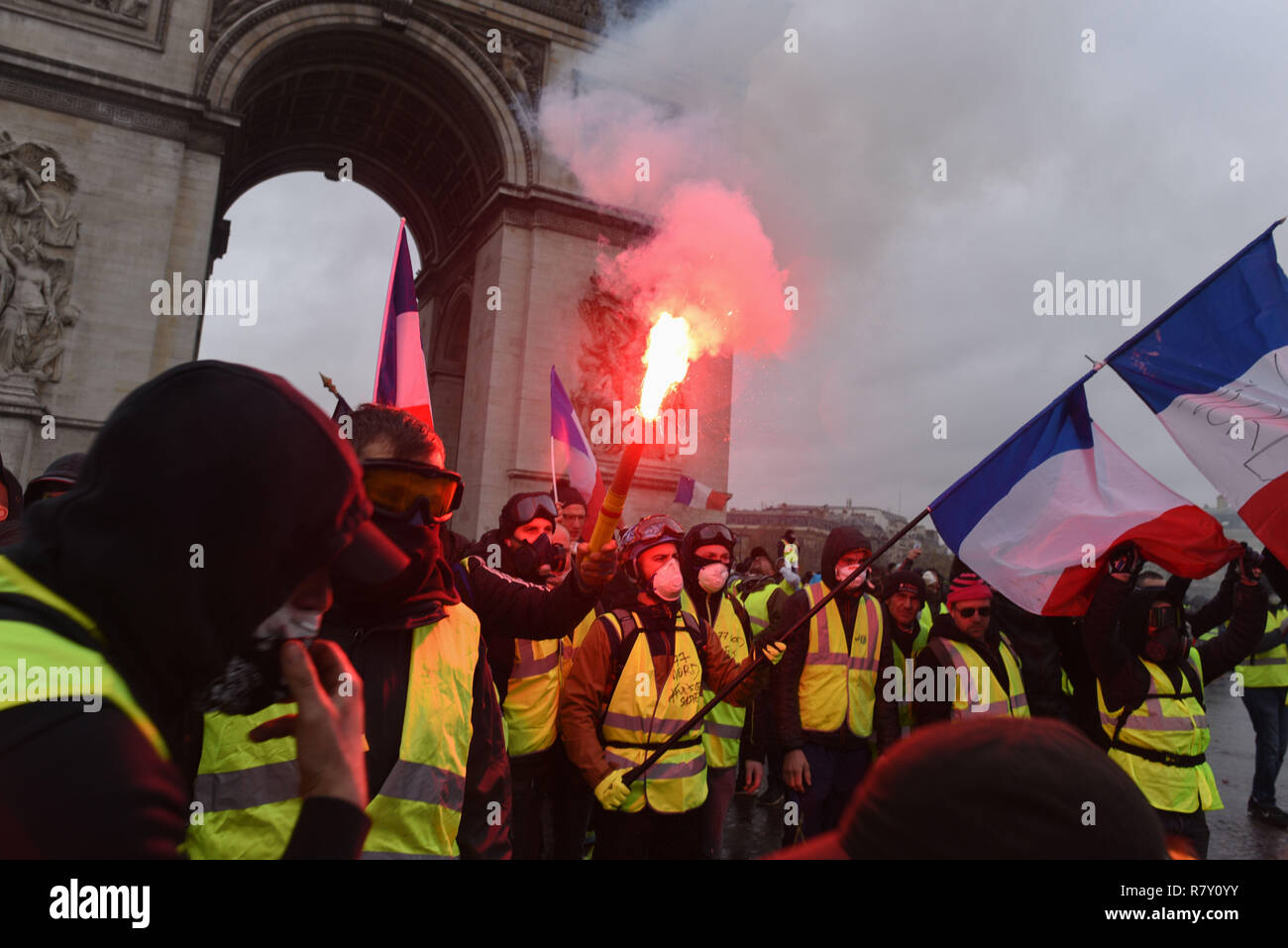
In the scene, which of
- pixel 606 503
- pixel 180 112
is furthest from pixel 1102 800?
pixel 180 112

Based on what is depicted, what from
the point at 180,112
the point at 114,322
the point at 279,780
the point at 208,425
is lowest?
the point at 279,780

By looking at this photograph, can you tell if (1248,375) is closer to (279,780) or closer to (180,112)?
(279,780)

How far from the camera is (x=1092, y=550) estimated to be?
12.4 feet

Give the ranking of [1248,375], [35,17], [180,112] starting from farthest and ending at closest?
[180,112] < [35,17] < [1248,375]

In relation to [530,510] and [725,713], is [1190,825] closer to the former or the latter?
[725,713]

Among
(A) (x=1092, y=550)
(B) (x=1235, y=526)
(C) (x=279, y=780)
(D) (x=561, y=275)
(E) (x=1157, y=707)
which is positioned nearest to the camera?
(C) (x=279, y=780)

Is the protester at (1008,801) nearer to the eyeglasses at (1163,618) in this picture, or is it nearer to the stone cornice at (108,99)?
the eyeglasses at (1163,618)

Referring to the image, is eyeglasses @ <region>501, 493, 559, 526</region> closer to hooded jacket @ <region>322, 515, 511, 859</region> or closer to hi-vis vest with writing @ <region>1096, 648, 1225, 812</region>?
hooded jacket @ <region>322, 515, 511, 859</region>

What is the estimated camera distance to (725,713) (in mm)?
4910

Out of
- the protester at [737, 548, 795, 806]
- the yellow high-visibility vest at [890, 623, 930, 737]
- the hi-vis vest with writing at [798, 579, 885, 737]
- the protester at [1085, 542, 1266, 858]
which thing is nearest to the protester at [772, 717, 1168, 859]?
the protester at [1085, 542, 1266, 858]

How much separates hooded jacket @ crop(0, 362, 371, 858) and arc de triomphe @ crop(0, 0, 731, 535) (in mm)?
14092

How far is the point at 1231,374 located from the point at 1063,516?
922 millimetres

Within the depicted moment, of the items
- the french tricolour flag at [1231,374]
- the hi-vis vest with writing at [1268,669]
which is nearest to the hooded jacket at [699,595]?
the french tricolour flag at [1231,374]

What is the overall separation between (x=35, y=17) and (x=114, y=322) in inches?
202
